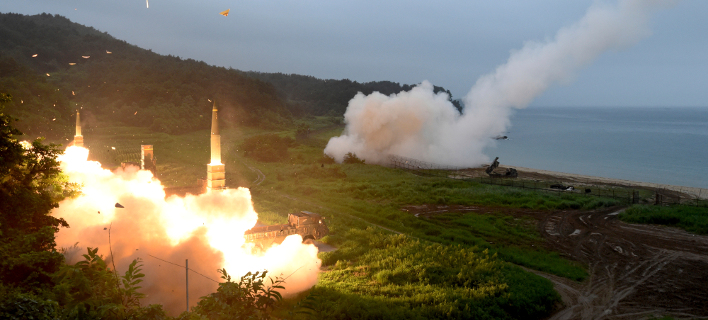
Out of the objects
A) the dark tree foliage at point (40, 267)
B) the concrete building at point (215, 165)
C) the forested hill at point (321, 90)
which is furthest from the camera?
the forested hill at point (321, 90)

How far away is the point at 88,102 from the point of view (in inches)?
2267

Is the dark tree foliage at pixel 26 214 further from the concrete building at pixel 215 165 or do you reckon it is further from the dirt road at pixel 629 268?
the dirt road at pixel 629 268

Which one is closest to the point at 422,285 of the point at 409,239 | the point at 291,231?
the point at 409,239

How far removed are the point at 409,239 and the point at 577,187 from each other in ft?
95.8

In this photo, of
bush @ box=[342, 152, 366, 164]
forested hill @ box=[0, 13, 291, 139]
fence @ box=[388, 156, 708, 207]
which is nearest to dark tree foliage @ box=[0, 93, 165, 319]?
forested hill @ box=[0, 13, 291, 139]

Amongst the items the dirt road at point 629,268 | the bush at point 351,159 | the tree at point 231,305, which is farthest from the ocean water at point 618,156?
the tree at point 231,305

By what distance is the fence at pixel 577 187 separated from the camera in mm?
34438

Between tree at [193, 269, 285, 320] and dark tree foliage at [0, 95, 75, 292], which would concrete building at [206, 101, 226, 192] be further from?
tree at [193, 269, 285, 320]

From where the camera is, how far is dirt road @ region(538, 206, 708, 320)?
1407 cm

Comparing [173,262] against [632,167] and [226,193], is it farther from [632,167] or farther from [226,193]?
[632,167]

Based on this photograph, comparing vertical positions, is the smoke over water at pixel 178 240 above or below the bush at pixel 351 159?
below

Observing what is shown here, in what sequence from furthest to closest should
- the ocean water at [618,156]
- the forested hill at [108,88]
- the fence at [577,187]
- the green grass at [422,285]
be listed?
the ocean water at [618,156] → the forested hill at [108,88] → the fence at [577,187] → the green grass at [422,285]

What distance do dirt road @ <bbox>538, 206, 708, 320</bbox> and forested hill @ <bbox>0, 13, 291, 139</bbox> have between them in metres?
36.2

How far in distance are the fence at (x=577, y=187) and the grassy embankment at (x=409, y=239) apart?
4.58 metres
